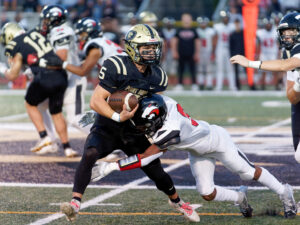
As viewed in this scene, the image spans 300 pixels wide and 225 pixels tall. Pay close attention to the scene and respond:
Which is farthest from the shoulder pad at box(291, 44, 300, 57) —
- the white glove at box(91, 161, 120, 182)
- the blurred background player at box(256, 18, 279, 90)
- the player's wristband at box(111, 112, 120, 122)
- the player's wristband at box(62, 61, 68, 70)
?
the blurred background player at box(256, 18, 279, 90)

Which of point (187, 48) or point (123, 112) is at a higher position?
point (123, 112)

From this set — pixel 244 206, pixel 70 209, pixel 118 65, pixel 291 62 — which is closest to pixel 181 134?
pixel 118 65

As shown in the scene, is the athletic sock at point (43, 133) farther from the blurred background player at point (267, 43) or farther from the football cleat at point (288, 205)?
the blurred background player at point (267, 43)

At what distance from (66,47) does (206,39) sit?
32.0 ft

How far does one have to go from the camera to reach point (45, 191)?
241 inches

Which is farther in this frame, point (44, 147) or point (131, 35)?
Result: point (44, 147)

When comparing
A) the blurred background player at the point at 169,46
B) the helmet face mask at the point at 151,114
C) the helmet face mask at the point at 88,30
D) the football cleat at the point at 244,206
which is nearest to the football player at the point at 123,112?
the helmet face mask at the point at 151,114

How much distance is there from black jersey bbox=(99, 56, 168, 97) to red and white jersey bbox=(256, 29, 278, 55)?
12558 mm

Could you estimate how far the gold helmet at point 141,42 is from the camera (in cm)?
483

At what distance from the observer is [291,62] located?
5.20 meters

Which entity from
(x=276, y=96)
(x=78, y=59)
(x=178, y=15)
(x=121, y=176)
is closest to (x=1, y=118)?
(x=78, y=59)

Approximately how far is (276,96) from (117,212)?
10.5 metres

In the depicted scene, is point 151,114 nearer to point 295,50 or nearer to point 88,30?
point 295,50

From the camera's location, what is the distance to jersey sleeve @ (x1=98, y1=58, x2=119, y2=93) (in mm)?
4824
